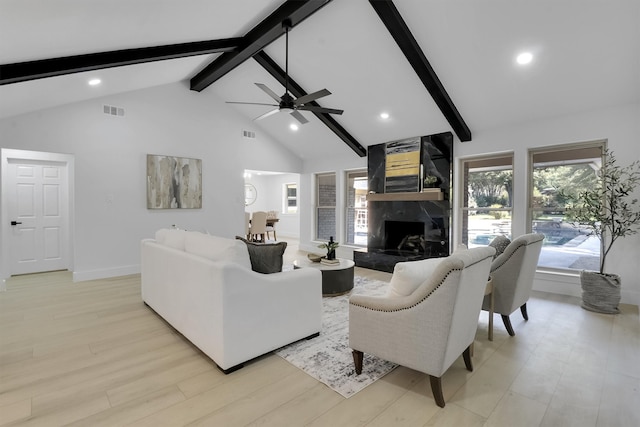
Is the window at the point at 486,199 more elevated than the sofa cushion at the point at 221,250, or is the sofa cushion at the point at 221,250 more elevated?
the window at the point at 486,199

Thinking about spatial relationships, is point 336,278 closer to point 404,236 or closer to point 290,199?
point 404,236

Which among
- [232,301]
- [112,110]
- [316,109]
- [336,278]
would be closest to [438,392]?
[232,301]

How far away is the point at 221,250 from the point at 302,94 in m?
4.10

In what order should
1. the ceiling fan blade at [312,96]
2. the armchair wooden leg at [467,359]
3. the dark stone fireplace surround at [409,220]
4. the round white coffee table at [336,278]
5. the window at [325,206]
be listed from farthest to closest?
the window at [325,206], the dark stone fireplace surround at [409,220], the round white coffee table at [336,278], the ceiling fan blade at [312,96], the armchair wooden leg at [467,359]

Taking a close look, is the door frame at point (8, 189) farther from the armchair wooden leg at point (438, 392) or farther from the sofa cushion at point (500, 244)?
the sofa cushion at point (500, 244)

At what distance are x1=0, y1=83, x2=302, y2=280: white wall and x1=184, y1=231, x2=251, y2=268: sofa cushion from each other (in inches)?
133

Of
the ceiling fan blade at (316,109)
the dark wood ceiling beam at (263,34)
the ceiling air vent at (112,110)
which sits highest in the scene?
the dark wood ceiling beam at (263,34)

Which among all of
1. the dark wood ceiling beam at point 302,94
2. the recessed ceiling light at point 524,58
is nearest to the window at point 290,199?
the dark wood ceiling beam at point 302,94

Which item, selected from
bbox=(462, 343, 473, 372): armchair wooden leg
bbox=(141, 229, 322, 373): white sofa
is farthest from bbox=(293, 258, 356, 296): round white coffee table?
bbox=(462, 343, 473, 372): armchair wooden leg

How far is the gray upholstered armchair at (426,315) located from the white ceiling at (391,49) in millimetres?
2736

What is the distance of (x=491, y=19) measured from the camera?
3.27 m

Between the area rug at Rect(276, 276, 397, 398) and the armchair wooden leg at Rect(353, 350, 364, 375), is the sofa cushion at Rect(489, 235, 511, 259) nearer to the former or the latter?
the area rug at Rect(276, 276, 397, 398)

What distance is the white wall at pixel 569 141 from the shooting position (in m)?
3.84

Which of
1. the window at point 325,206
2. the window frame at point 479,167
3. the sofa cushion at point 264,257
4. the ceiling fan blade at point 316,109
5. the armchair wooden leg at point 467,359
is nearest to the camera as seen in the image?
the armchair wooden leg at point 467,359
